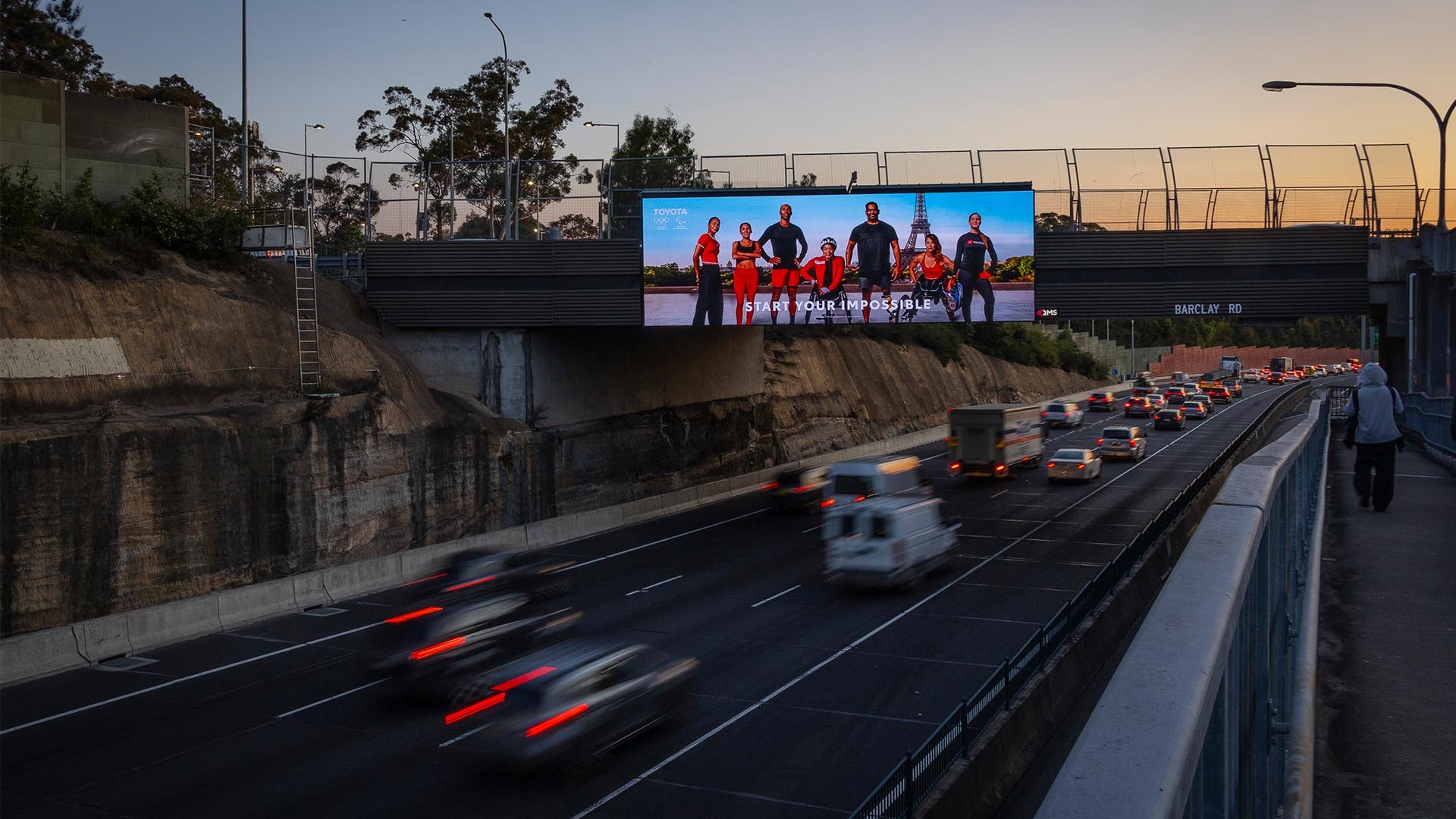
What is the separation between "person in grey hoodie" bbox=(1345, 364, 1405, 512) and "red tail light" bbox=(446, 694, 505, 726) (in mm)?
12296

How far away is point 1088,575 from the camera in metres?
28.2

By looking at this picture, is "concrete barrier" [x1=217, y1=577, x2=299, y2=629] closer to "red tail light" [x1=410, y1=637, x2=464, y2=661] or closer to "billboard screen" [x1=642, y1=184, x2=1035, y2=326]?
"red tail light" [x1=410, y1=637, x2=464, y2=661]

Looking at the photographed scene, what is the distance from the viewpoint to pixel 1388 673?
21.1ft

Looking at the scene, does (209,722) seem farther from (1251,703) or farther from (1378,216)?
(1378,216)

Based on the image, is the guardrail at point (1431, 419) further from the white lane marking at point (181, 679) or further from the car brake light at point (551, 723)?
the white lane marking at point (181, 679)

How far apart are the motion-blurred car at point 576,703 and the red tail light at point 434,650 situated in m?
0.92

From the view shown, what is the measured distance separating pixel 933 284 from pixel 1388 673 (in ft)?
96.7

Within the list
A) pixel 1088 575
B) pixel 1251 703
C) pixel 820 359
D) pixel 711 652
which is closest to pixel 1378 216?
pixel 1088 575

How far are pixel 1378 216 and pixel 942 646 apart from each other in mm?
22252

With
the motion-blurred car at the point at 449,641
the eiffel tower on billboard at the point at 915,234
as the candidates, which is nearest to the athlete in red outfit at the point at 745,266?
the eiffel tower on billboard at the point at 915,234

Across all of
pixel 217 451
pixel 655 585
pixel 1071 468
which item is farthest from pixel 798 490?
pixel 217 451

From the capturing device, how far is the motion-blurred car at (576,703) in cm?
1416

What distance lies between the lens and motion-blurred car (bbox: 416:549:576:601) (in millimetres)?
18562

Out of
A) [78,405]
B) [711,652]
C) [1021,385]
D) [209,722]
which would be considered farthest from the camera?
[1021,385]
